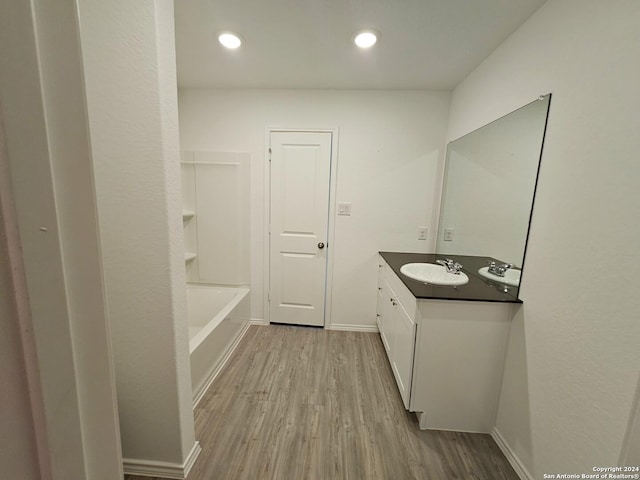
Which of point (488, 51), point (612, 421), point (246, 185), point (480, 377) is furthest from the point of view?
point (246, 185)

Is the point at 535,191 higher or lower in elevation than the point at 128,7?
lower

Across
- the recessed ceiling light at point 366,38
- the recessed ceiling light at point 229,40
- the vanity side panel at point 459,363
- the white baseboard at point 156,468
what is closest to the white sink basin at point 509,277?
the vanity side panel at point 459,363

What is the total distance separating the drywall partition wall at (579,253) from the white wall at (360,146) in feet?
3.36

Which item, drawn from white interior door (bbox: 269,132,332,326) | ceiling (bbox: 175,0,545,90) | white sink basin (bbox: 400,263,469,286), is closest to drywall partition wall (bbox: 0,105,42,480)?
ceiling (bbox: 175,0,545,90)

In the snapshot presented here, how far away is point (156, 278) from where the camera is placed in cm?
115

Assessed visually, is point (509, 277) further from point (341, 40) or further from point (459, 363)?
point (341, 40)

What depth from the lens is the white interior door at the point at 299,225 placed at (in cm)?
255

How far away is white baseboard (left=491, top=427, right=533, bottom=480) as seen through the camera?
4.33ft

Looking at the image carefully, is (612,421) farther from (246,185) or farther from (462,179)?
(246,185)

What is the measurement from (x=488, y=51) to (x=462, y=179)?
881 millimetres

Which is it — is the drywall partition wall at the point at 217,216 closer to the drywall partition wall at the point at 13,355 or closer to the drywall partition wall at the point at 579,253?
the drywall partition wall at the point at 579,253

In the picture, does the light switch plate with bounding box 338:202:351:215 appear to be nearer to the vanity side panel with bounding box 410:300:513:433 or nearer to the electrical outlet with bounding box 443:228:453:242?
the electrical outlet with bounding box 443:228:453:242

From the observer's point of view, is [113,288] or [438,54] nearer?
[113,288]

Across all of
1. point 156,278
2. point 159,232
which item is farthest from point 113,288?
point 159,232
